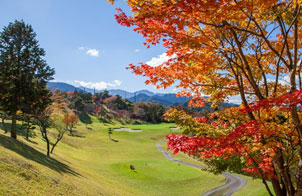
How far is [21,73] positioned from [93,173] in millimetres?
15728

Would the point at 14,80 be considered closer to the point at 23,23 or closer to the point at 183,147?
the point at 23,23

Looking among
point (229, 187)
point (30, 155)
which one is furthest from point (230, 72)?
point (229, 187)

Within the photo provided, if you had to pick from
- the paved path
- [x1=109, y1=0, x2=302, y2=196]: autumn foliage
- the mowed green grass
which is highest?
[x1=109, y1=0, x2=302, y2=196]: autumn foliage

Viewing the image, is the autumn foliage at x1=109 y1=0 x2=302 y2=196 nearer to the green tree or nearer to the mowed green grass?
the mowed green grass

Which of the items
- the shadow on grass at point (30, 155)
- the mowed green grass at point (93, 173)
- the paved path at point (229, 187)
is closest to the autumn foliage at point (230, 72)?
the mowed green grass at point (93, 173)

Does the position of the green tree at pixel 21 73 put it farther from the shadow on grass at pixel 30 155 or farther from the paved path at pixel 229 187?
the paved path at pixel 229 187

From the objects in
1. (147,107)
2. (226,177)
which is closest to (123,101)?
(147,107)

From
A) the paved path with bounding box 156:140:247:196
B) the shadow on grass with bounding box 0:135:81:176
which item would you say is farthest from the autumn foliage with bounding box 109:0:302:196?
the paved path with bounding box 156:140:247:196

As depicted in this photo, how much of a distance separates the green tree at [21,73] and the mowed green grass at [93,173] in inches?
178

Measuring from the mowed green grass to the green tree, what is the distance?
178 inches

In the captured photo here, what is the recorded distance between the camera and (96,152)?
51219mm

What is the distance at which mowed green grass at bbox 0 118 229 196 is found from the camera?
43.1 feet

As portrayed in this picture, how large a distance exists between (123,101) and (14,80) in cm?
11616

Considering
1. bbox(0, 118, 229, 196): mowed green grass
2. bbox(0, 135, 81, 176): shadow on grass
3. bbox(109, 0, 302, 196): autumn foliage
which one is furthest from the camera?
bbox(0, 135, 81, 176): shadow on grass
